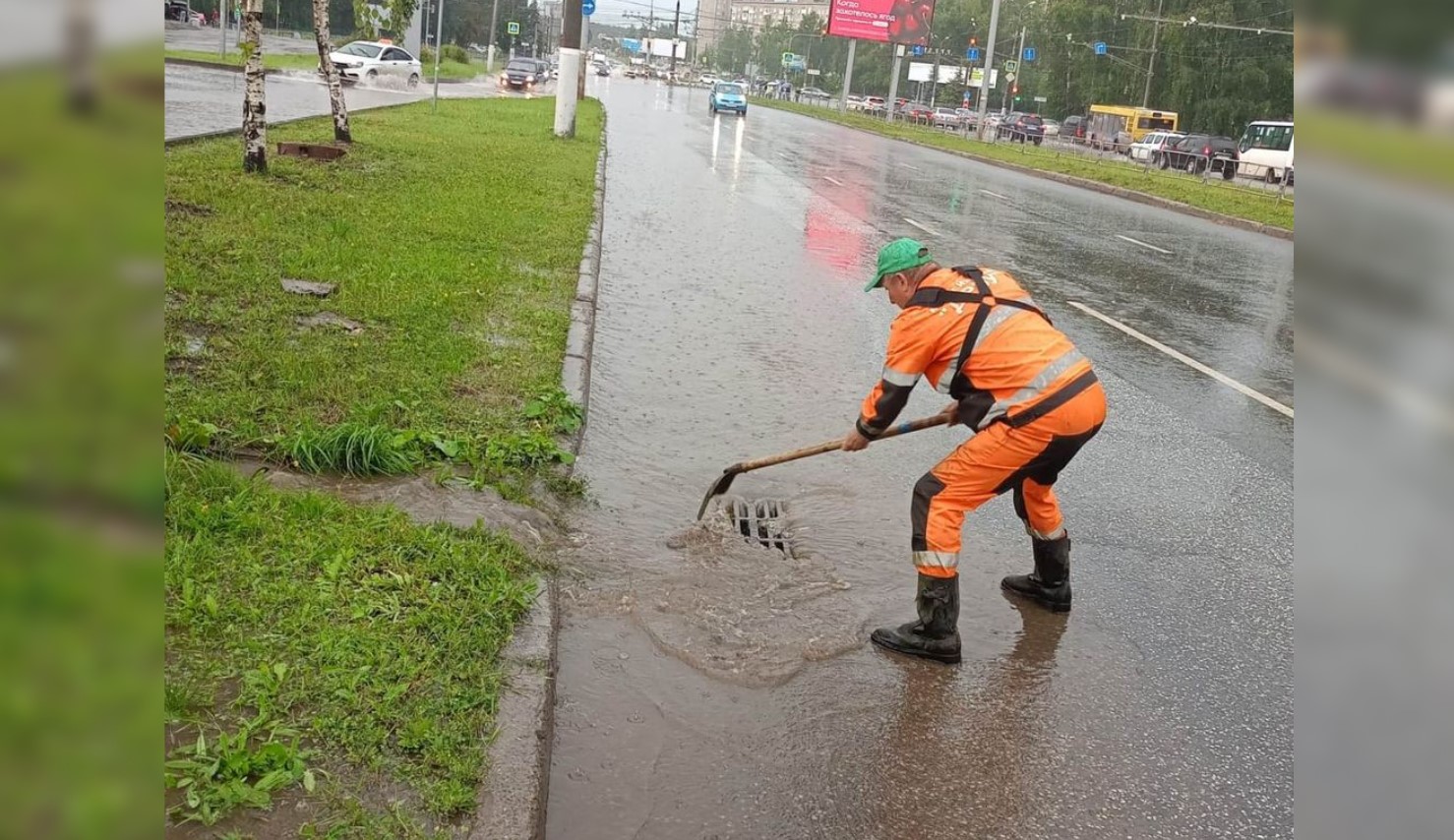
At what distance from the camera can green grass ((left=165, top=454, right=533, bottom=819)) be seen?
9.53 ft

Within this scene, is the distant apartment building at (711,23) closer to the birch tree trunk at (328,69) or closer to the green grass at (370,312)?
the birch tree trunk at (328,69)

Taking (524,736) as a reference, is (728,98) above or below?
above

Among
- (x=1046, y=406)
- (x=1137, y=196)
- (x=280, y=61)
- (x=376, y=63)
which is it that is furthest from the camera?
(x=280, y=61)

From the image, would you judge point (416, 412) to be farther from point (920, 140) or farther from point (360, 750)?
point (920, 140)

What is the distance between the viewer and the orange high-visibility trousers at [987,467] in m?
4.00

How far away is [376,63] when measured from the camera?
1451 inches

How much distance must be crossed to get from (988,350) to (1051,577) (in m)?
1.06

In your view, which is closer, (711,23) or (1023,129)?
(1023,129)

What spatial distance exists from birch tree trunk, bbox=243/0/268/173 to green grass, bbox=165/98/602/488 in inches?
11.3

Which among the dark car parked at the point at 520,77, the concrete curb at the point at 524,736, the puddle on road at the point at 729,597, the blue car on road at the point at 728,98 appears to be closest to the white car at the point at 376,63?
the dark car parked at the point at 520,77
